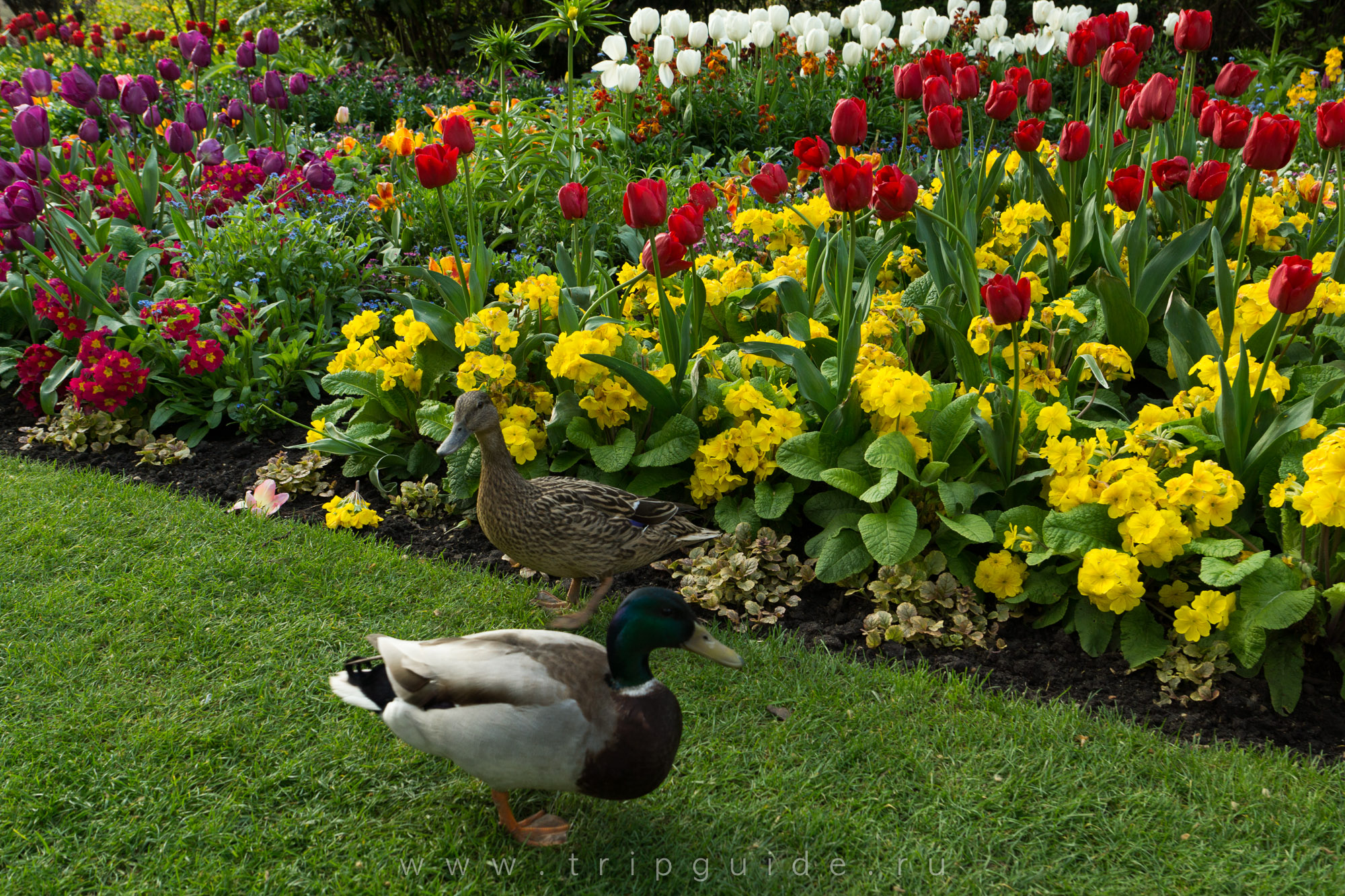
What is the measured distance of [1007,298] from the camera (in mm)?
2650

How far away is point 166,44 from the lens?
10859 millimetres

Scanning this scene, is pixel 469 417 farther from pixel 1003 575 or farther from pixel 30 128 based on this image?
pixel 30 128

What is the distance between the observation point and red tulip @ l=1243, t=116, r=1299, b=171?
9.76 feet

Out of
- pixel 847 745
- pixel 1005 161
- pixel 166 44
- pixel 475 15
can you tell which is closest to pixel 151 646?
pixel 847 745

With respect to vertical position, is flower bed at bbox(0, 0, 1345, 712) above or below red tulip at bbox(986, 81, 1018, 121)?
below

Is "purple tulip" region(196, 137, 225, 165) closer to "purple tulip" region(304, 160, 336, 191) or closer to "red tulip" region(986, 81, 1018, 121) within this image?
"purple tulip" region(304, 160, 336, 191)

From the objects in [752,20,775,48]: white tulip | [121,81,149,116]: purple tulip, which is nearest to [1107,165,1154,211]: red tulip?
[752,20,775,48]: white tulip

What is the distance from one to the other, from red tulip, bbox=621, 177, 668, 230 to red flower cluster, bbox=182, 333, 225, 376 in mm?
2227

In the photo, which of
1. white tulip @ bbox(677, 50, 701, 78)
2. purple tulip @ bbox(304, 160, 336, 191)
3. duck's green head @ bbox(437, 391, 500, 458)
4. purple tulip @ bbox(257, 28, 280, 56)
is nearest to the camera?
duck's green head @ bbox(437, 391, 500, 458)

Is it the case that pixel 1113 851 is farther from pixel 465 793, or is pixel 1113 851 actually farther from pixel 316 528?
pixel 316 528

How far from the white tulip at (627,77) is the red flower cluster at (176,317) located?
2809 millimetres

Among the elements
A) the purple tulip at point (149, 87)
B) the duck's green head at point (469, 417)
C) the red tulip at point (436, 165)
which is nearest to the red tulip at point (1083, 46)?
the red tulip at point (436, 165)

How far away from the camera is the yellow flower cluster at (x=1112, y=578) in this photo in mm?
2693

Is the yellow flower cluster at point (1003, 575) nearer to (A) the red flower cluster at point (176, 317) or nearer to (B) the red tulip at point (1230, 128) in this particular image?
(B) the red tulip at point (1230, 128)
